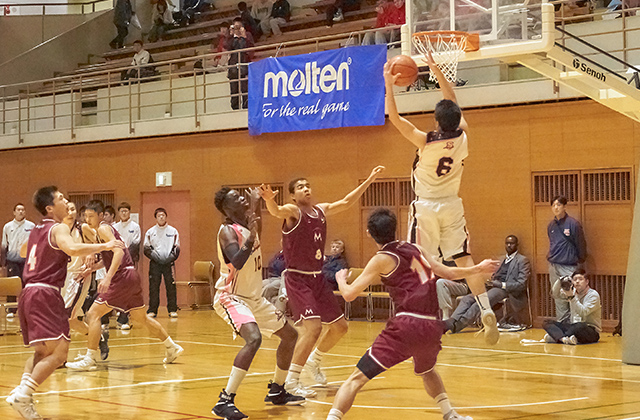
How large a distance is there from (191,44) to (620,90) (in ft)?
45.2

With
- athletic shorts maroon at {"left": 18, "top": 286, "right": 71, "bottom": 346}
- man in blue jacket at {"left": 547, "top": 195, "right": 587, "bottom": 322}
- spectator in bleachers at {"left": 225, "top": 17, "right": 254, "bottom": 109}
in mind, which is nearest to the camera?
athletic shorts maroon at {"left": 18, "top": 286, "right": 71, "bottom": 346}

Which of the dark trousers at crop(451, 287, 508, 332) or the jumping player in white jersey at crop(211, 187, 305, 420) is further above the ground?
the jumping player in white jersey at crop(211, 187, 305, 420)

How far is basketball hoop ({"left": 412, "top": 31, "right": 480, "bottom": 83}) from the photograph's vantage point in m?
8.54

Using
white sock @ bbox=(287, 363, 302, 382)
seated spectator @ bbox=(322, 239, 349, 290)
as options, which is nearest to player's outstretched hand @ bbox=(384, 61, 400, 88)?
white sock @ bbox=(287, 363, 302, 382)

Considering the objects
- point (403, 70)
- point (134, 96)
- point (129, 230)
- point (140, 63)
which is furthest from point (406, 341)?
point (140, 63)

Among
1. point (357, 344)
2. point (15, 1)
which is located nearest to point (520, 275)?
point (357, 344)

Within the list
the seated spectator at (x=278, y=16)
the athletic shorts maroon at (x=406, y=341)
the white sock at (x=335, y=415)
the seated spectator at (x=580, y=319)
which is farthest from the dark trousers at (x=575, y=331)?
the seated spectator at (x=278, y=16)

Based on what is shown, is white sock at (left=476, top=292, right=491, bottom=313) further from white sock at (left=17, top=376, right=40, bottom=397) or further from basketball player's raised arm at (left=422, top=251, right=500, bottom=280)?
white sock at (left=17, top=376, right=40, bottom=397)

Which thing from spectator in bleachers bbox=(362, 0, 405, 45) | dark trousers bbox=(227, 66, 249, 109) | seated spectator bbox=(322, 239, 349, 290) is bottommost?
seated spectator bbox=(322, 239, 349, 290)

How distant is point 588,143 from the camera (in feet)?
44.3

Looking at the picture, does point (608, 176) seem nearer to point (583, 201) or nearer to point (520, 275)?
point (583, 201)

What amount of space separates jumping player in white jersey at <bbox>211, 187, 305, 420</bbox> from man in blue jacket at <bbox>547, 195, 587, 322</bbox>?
21.0 ft

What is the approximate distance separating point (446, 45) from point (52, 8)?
1925 centimetres

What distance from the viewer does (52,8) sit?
25.4 metres
